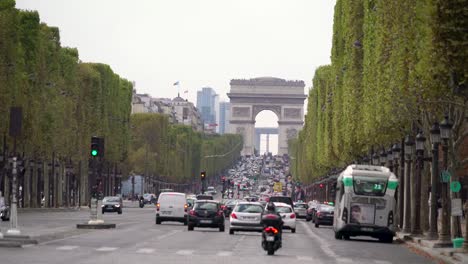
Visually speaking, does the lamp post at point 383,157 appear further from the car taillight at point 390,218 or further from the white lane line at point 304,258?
the white lane line at point 304,258

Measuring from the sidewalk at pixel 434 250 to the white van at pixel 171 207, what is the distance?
1430 cm

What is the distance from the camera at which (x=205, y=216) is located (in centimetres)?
6638

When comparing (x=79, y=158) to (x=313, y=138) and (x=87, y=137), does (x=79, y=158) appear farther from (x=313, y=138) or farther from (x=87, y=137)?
(x=313, y=138)

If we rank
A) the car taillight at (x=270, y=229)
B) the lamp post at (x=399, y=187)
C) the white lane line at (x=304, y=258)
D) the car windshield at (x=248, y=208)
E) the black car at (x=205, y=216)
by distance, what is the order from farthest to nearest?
the lamp post at (x=399, y=187)
the black car at (x=205, y=216)
the car windshield at (x=248, y=208)
the car taillight at (x=270, y=229)
the white lane line at (x=304, y=258)

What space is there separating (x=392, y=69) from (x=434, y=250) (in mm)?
11860

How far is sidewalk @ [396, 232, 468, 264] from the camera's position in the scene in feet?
139

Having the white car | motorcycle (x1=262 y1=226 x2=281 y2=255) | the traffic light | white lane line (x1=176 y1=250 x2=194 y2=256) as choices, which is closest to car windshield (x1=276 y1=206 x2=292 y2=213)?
the white car

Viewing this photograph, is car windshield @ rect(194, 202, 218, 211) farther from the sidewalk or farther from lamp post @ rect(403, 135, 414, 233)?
lamp post @ rect(403, 135, 414, 233)

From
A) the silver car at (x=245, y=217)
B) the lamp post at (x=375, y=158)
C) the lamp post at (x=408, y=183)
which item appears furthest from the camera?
the lamp post at (x=375, y=158)

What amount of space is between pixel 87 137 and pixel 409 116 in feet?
201

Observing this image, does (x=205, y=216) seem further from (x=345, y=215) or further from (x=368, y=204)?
(x=368, y=204)

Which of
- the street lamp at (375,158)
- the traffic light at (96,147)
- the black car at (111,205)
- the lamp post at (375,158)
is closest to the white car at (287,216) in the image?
the traffic light at (96,147)

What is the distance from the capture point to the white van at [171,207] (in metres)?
74.2

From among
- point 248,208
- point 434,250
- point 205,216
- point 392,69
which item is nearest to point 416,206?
point 248,208
